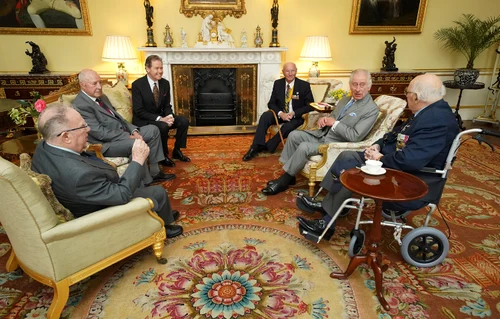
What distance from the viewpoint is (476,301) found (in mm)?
2076

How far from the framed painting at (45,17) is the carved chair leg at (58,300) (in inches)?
191

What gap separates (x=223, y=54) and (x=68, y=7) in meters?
2.61

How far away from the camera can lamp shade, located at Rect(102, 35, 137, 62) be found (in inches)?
199

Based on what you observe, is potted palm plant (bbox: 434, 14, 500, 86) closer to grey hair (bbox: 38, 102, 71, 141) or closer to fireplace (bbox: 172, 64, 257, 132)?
fireplace (bbox: 172, 64, 257, 132)

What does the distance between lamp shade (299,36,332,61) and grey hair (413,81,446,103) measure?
3.39 meters

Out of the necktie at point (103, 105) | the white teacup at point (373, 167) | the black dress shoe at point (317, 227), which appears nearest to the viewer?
the white teacup at point (373, 167)

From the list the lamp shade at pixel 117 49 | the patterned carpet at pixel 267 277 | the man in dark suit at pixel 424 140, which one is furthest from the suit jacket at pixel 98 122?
the man in dark suit at pixel 424 140

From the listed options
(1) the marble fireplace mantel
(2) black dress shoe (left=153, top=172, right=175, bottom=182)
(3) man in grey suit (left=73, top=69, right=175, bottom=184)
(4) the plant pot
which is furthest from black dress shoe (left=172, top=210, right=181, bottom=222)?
(4) the plant pot

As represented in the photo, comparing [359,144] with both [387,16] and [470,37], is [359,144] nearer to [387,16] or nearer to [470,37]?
[387,16]

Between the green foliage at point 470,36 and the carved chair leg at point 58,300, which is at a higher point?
the green foliage at point 470,36

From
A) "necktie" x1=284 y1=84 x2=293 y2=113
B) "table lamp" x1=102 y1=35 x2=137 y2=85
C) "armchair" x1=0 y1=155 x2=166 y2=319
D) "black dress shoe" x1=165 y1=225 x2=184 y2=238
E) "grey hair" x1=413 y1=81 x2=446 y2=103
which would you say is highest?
"table lamp" x1=102 y1=35 x2=137 y2=85

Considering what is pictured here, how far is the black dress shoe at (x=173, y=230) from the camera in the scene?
272 centimetres

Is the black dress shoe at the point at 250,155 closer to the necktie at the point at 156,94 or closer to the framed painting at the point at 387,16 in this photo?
the necktie at the point at 156,94

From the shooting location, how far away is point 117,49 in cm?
506
